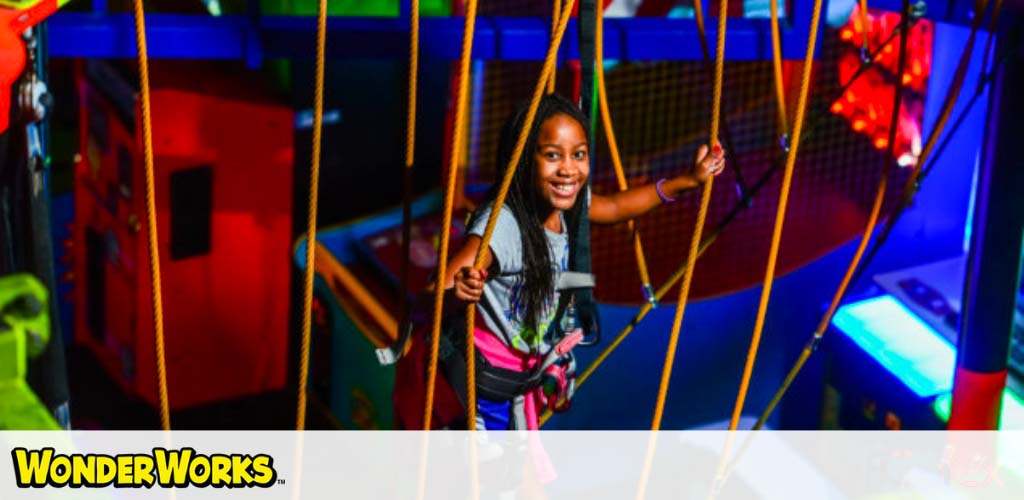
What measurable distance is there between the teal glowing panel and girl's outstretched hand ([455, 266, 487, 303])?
2.33 m

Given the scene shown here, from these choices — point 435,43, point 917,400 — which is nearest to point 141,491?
point 435,43

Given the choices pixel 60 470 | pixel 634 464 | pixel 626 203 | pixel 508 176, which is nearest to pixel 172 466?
pixel 60 470

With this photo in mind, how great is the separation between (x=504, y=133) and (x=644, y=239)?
2.44 metres

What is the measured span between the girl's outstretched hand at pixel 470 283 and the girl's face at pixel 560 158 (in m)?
A: 0.32

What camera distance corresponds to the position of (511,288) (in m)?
3.62

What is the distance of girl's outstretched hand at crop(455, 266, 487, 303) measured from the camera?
10.8 ft

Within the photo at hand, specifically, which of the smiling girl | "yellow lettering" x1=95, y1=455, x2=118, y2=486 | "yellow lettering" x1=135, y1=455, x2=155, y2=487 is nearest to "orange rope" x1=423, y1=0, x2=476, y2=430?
the smiling girl

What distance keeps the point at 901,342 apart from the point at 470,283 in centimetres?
251

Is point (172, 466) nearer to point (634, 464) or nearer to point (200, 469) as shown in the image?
point (200, 469)

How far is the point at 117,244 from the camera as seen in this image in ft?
19.6

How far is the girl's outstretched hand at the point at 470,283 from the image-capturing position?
3.31 metres

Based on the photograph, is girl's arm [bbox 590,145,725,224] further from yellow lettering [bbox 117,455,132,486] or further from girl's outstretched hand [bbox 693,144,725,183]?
yellow lettering [bbox 117,455,132,486]

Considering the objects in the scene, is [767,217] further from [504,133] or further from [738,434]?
[504,133]

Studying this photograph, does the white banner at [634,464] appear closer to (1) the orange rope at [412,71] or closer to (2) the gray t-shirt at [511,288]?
(2) the gray t-shirt at [511,288]
